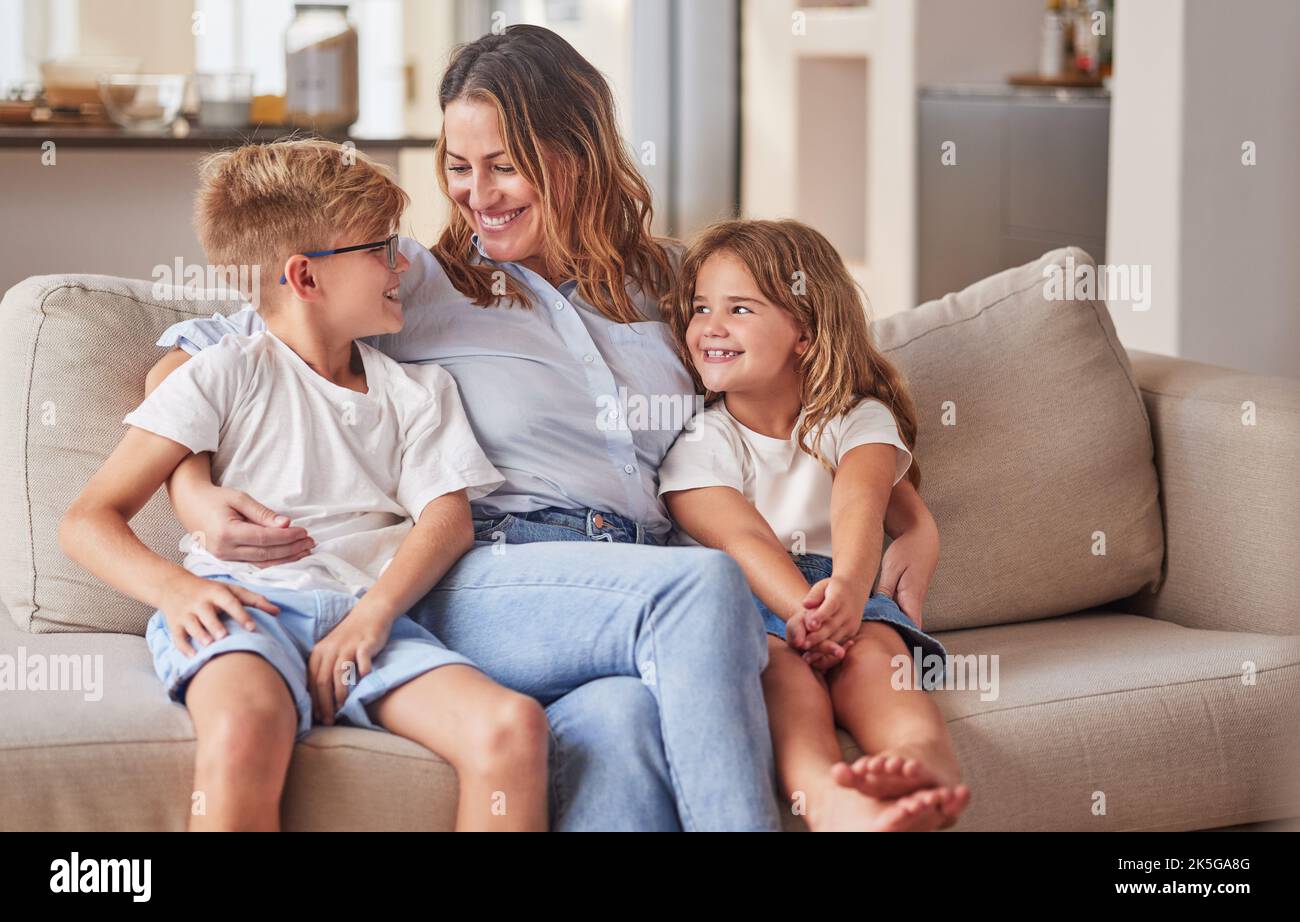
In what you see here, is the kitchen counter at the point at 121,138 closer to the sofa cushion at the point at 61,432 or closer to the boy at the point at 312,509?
the sofa cushion at the point at 61,432

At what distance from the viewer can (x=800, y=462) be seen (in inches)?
70.2

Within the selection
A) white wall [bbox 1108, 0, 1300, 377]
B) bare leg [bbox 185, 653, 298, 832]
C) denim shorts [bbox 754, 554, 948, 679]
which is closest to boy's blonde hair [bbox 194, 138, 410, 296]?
bare leg [bbox 185, 653, 298, 832]

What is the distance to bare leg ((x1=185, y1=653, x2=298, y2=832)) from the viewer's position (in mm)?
1307

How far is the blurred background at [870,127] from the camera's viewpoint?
9.53ft

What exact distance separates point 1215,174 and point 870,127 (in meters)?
1.50

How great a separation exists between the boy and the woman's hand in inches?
0.6

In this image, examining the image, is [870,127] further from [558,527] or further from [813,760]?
[813,760]

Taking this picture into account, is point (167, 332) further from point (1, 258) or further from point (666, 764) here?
point (1, 258)

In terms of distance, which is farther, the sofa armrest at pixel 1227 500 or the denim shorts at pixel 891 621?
the sofa armrest at pixel 1227 500

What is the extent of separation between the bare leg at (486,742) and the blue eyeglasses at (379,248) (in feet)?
1.65

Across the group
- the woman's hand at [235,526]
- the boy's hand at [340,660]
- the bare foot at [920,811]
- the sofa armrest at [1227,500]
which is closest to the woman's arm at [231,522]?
the woman's hand at [235,526]

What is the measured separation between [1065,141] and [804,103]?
54.9 inches

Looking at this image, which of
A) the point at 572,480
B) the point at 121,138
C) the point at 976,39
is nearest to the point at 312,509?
the point at 572,480
